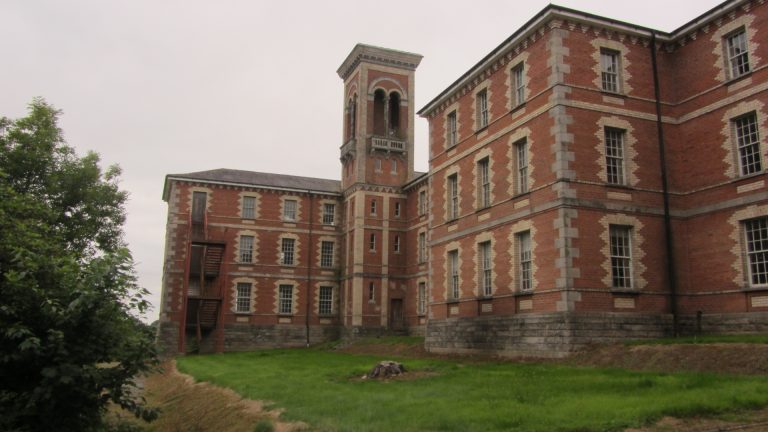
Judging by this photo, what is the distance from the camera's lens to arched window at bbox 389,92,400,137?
49562 millimetres

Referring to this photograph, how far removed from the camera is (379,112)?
49938 millimetres

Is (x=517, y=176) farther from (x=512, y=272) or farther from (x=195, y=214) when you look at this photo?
(x=195, y=214)

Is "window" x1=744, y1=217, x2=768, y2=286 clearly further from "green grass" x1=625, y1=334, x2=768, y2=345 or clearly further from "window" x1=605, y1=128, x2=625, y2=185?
"window" x1=605, y1=128, x2=625, y2=185

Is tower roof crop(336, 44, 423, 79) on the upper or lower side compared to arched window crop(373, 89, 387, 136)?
upper

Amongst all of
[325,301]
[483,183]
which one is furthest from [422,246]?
[483,183]

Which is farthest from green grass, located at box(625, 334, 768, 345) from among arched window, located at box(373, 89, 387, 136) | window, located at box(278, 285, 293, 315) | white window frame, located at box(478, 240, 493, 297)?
arched window, located at box(373, 89, 387, 136)

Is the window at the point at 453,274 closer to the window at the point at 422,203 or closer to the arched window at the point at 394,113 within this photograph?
the window at the point at 422,203

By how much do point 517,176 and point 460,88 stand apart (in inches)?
250

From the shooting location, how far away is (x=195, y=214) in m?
45.8

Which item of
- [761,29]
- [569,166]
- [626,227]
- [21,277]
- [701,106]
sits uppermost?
[761,29]

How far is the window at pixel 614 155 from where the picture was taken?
73.5 feet

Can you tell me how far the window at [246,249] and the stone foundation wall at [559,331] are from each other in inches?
1023

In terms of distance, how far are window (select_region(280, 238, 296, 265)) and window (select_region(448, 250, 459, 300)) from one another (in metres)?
21.8

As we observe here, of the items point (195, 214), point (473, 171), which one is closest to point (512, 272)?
point (473, 171)
